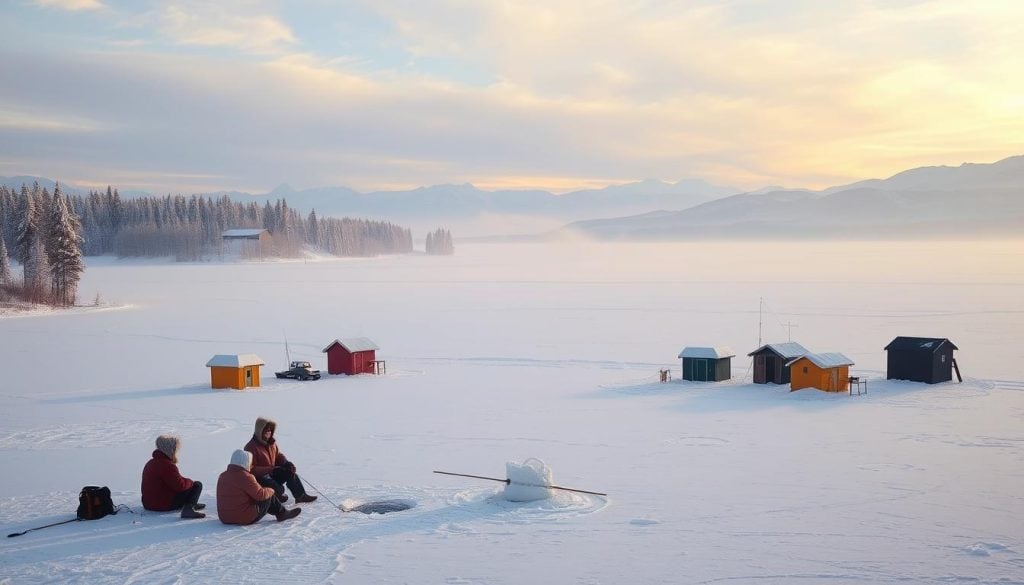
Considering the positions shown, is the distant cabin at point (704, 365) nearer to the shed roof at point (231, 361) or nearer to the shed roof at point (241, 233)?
the shed roof at point (231, 361)

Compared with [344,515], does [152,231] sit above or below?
above

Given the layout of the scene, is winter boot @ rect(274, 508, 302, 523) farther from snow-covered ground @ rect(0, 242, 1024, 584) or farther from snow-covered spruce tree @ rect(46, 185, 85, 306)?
snow-covered spruce tree @ rect(46, 185, 85, 306)

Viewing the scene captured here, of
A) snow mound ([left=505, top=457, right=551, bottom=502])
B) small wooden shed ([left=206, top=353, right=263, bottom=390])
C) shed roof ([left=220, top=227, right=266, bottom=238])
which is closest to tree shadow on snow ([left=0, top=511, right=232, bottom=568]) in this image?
snow mound ([left=505, top=457, right=551, bottom=502])

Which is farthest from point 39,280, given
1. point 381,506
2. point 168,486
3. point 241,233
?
point 241,233

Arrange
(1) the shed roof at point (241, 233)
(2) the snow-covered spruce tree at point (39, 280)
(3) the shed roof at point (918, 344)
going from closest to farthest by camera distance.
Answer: (3) the shed roof at point (918, 344), (2) the snow-covered spruce tree at point (39, 280), (1) the shed roof at point (241, 233)

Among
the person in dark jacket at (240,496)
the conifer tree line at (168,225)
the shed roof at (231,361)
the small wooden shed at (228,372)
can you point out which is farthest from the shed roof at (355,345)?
the conifer tree line at (168,225)

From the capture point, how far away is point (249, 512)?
12688 millimetres

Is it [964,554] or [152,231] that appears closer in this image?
[964,554]

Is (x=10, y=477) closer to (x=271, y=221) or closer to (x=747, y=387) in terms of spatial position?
(x=747, y=387)

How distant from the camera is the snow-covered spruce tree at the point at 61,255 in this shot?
68.7 metres

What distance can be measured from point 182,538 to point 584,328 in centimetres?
3903

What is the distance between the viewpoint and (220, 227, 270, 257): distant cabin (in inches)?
6457

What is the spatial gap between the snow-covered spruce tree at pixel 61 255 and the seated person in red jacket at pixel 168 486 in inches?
2438

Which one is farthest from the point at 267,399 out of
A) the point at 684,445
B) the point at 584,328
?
the point at 584,328
